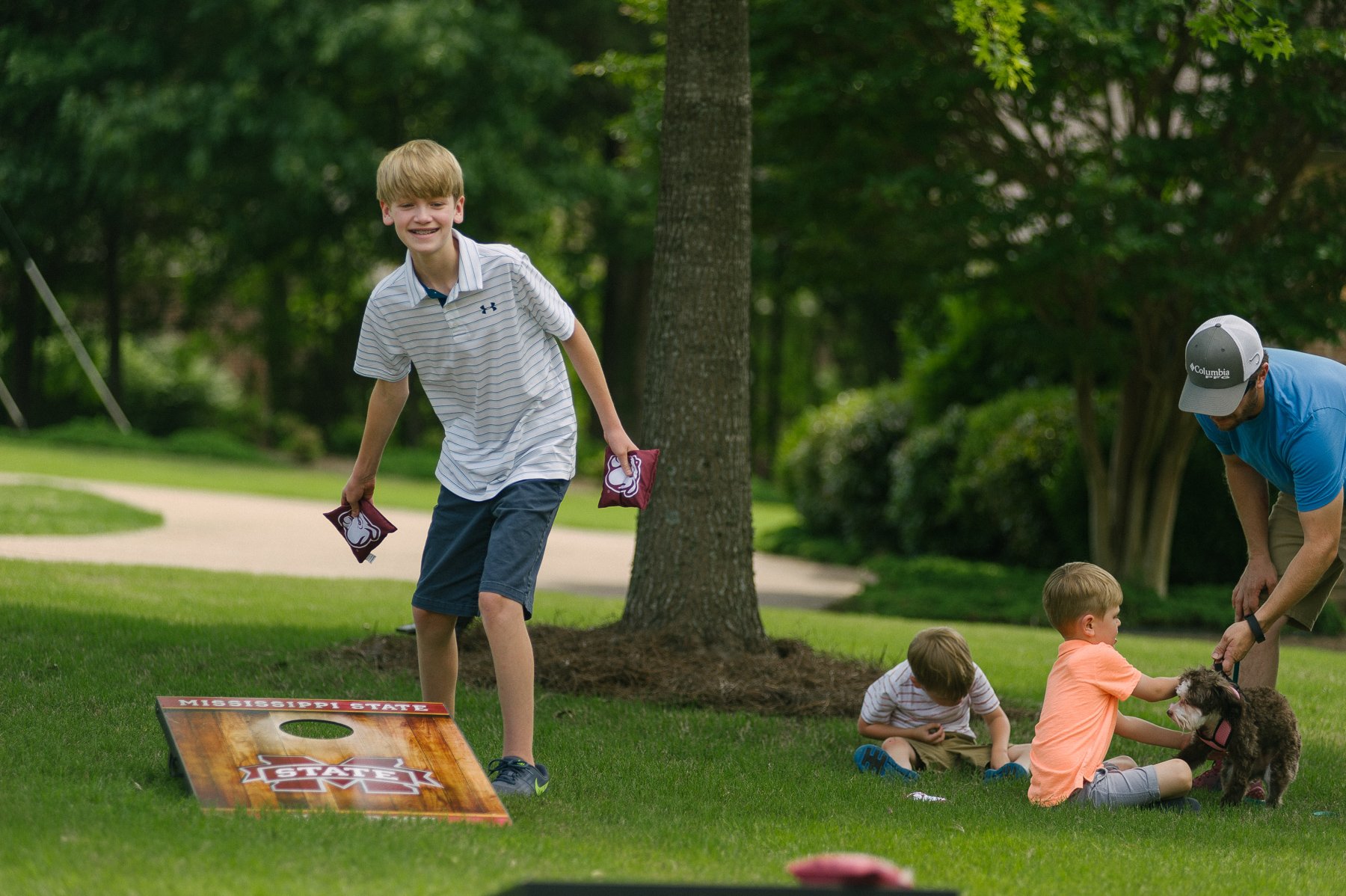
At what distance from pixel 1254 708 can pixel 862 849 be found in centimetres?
176

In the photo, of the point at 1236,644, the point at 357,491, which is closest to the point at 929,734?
the point at 1236,644

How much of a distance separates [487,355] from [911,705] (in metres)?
2.20

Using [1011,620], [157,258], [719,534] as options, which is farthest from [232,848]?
[157,258]

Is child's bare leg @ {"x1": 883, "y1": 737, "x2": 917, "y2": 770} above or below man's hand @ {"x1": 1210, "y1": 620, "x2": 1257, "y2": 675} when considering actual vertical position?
below

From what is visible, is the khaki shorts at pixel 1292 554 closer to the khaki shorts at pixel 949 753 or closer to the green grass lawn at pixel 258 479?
the khaki shorts at pixel 949 753

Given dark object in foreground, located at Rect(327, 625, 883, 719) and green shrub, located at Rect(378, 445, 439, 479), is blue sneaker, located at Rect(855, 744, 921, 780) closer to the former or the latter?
dark object in foreground, located at Rect(327, 625, 883, 719)

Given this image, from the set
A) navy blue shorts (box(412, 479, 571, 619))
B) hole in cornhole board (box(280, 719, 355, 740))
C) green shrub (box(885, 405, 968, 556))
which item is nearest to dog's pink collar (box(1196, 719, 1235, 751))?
navy blue shorts (box(412, 479, 571, 619))

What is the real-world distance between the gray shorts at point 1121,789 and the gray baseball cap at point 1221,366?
1.30 metres

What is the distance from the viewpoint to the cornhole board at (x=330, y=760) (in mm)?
3850

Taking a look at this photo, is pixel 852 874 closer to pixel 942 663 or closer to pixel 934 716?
pixel 942 663

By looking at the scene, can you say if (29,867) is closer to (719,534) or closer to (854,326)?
(719,534)

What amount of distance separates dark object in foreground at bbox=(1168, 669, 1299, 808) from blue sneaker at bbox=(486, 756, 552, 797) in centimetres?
222

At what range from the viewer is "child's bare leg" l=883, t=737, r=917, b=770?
525 cm

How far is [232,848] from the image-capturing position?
3418mm
